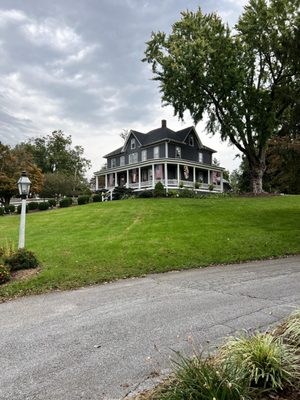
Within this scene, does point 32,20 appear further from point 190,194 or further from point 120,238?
point 190,194

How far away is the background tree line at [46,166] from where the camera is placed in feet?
123

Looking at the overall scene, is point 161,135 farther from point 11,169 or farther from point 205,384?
point 205,384

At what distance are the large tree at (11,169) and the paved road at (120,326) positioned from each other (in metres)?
31.8

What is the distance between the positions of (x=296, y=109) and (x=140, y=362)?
1680 centimetres

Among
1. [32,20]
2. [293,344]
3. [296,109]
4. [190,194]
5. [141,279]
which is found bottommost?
[141,279]

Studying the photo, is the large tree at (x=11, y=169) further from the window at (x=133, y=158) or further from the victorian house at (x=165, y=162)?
the window at (x=133, y=158)

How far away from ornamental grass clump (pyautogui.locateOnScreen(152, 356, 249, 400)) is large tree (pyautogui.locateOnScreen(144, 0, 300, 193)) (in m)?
27.1

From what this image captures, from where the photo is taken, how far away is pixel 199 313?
17.9 ft

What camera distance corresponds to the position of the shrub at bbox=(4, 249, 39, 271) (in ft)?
30.6

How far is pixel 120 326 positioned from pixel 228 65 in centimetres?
2775

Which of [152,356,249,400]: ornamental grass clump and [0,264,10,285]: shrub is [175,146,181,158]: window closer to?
[0,264,10,285]: shrub

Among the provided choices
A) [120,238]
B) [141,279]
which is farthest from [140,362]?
[120,238]

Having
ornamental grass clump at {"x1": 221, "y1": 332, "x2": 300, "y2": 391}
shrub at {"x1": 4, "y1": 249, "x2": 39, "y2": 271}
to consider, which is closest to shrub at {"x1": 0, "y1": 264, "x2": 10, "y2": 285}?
shrub at {"x1": 4, "y1": 249, "x2": 39, "y2": 271}

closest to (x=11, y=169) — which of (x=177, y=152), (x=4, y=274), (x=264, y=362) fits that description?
→ (x=177, y=152)
